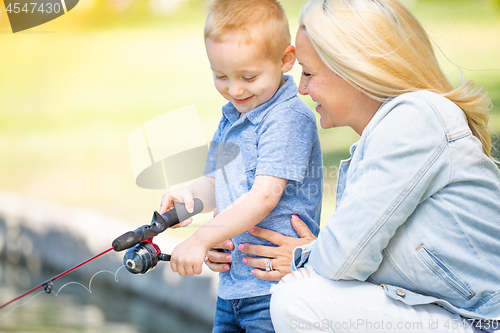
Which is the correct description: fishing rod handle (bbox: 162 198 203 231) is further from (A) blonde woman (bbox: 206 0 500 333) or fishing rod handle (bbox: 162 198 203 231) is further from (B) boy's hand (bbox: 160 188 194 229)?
(A) blonde woman (bbox: 206 0 500 333)

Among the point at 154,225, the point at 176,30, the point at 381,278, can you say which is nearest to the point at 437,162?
the point at 381,278

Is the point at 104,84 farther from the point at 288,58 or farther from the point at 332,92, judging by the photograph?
the point at 332,92

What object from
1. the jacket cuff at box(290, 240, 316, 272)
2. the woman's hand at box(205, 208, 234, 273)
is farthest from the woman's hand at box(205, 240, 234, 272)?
the jacket cuff at box(290, 240, 316, 272)

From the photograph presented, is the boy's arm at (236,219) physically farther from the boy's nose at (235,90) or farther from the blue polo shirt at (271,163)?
the boy's nose at (235,90)

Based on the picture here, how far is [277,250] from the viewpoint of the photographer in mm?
936

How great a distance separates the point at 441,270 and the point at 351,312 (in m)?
0.16

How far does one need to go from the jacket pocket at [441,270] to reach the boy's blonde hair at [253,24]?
0.51 meters

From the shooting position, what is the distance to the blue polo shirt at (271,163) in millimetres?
908

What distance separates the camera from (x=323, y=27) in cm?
83

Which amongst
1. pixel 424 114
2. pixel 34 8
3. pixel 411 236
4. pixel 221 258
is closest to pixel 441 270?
pixel 411 236

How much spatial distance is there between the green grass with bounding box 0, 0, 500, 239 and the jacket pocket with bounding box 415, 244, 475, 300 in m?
0.61

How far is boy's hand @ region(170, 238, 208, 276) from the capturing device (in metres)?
0.85

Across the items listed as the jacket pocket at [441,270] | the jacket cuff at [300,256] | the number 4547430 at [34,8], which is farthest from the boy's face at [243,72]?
the number 4547430 at [34,8]

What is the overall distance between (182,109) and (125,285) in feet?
2.66
